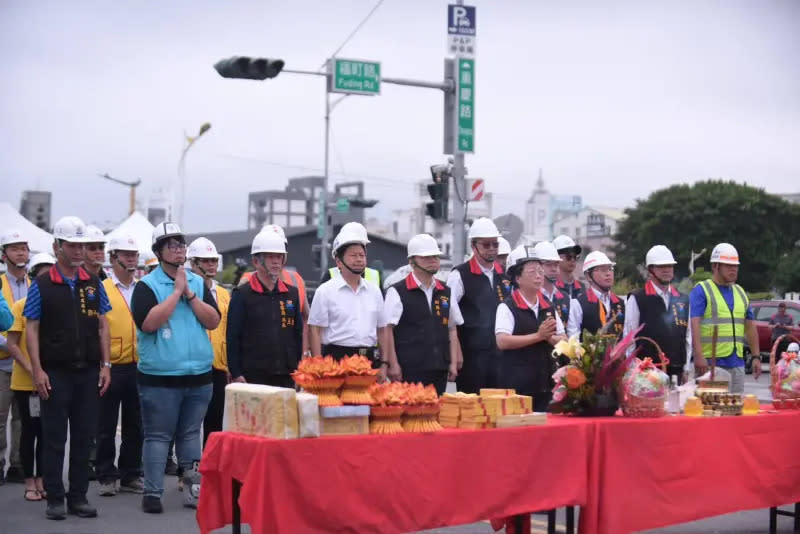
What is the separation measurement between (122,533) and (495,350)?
3913mm

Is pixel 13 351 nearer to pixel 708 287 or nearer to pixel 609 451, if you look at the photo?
pixel 609 451

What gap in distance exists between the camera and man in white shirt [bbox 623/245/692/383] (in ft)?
35.6

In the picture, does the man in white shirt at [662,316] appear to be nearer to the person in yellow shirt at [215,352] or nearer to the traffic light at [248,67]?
the person in yellow shirt at [215,352]

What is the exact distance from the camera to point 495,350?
412 inches

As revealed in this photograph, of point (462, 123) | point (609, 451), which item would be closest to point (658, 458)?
point (609, 451)

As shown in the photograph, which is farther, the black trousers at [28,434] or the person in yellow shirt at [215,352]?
the person in yellow shirt at [215,352]

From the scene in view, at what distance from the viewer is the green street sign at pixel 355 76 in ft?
68.1

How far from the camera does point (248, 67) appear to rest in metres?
18.5

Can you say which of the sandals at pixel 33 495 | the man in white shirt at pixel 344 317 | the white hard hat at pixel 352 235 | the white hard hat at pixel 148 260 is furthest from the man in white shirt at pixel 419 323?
the white hard hat at pixel 148 260

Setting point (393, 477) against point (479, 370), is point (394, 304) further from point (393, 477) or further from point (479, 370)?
point (393, 477)

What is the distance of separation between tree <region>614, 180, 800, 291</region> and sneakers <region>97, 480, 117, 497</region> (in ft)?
177

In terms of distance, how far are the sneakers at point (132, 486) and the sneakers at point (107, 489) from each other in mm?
149

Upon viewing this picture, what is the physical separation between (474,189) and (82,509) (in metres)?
13.0

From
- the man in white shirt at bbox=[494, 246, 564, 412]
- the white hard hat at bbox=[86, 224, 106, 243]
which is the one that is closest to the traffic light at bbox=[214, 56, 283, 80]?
the white hard hat at bbox=[86, 224, 106, 243]
